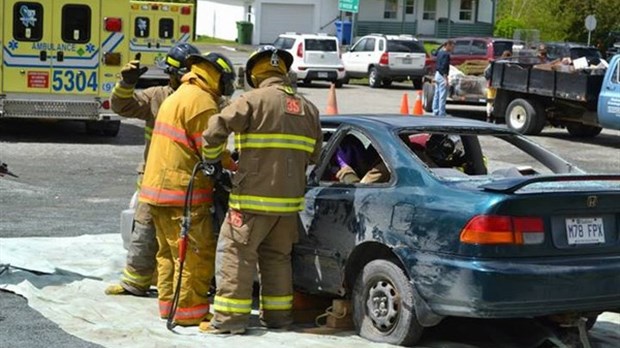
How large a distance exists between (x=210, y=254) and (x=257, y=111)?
108 centimetres

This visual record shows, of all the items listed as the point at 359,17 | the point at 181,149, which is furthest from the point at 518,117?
the point at 359,17

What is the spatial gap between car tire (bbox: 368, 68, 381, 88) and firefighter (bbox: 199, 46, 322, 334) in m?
28.5

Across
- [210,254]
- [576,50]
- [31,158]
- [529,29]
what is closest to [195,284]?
[210,254]

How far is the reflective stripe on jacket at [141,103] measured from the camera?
8.03 m

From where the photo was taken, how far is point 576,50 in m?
30.5

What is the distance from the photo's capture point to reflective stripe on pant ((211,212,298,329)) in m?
7.03

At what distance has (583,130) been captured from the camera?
2347 centimetres

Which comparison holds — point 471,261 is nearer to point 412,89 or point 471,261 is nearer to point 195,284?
point 195,284

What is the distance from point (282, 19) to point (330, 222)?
170 feet

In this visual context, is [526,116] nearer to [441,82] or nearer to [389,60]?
[441,82]

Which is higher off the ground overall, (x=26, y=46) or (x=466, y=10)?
(x=466, y=10)

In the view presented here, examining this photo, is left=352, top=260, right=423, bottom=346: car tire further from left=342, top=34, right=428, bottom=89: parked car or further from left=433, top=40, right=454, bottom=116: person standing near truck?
left=342, top=34, right=428, bottom=89: parked car

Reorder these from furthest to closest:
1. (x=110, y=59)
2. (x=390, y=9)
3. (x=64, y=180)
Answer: (x=390, y=9) < (x=110, y=59) < (x=64, y=180)

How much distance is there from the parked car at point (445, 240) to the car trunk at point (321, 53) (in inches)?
1066
